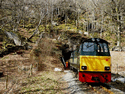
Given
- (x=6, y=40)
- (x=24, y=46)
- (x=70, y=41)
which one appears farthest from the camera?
(x=70, y=41)

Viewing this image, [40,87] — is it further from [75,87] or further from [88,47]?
[88,47]

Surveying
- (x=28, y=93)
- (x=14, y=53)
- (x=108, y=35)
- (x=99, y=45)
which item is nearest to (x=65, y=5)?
(x=108, y=35)

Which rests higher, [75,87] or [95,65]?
[95,65]

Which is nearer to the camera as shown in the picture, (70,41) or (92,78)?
(92,78)

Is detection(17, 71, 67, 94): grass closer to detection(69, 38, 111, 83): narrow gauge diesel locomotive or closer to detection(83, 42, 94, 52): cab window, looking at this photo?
detection(69, 38, 111, 83): narrow gauge diesel locomotive

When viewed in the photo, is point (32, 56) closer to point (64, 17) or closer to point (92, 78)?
point (92, 78)

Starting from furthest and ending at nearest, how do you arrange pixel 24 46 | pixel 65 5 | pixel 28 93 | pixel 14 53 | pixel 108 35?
pixel 65 5, pixel 108 35, pixel 24 46, pixel 14 53, pixel 28 93

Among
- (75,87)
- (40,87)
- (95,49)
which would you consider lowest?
(75,87)

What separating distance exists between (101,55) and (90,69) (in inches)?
46.9

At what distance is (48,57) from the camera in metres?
17.3

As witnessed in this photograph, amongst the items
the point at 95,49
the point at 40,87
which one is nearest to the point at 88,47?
the point at 95,49

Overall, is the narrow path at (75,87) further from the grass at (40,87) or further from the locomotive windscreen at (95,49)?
the locomotive windscreen at (95,49)

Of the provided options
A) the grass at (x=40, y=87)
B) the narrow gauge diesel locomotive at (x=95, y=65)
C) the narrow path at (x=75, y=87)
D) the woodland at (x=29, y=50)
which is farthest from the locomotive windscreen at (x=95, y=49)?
the woodland at (x=29, y=50)

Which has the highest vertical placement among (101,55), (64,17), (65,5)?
(65,5)
